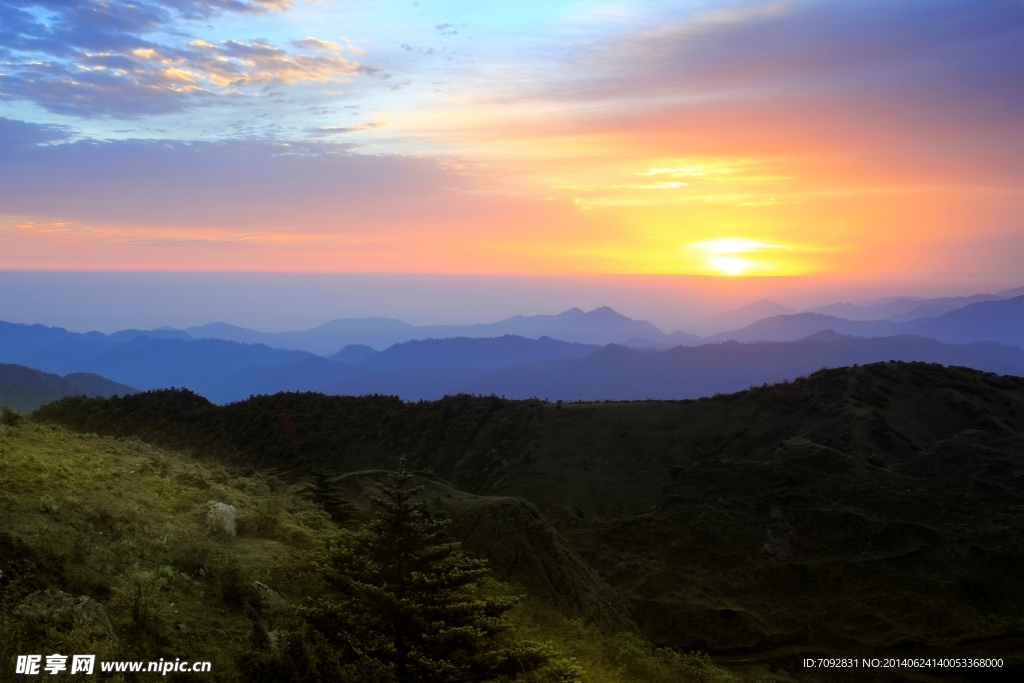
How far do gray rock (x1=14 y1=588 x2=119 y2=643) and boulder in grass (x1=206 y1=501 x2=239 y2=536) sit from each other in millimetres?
5293

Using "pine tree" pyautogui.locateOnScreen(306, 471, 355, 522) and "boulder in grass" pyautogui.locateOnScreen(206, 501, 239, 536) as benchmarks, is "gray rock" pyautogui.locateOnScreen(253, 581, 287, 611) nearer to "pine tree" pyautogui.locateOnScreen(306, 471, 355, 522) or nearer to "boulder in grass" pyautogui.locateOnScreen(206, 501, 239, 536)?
"boulder in grass" pyautogui.locateOnScreen(206, 501, 239, 536)

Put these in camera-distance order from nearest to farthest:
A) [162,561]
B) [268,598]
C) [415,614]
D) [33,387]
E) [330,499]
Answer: [415,614], [268,598], [162,561], [330,499], [33,387]

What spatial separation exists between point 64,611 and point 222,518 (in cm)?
605

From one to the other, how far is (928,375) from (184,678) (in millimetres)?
58502

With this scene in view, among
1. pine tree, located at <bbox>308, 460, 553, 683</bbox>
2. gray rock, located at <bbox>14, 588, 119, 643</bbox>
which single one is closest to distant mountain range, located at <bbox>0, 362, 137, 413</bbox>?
gray rock, located at <bbox>14, 588, 119, 643</bbox>

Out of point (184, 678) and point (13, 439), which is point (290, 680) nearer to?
point (184, 678)

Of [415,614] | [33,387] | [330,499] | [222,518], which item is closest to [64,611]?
[415,614]

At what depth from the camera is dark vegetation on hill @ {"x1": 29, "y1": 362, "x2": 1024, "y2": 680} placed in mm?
26547

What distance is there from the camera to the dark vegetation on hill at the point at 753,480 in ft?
87.1

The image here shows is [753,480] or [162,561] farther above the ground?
[162,561]

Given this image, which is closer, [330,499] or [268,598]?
[268,598]

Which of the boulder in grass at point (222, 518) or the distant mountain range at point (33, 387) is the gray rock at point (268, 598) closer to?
the boulder in grass at point (222, 518)

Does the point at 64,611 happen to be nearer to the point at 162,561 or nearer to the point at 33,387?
the point at 162,561

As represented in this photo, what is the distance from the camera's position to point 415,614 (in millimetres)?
10938
